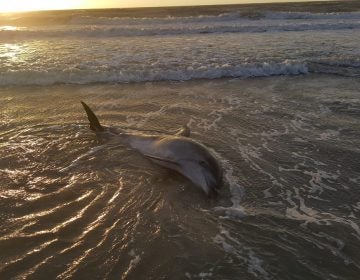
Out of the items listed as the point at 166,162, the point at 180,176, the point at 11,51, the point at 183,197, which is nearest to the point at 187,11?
the point at 11,51

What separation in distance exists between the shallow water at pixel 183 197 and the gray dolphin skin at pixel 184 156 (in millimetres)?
152

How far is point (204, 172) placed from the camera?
20.1ft

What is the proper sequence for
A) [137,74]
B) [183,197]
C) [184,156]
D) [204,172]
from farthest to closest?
[137,74] → [184,156] → [204,172] → [183,197]

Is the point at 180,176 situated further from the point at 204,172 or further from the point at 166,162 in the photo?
the point at 204,172

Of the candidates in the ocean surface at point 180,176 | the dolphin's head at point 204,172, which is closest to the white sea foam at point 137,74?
the ocean surface at point 180,176

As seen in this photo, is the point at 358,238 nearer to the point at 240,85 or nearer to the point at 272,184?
the point at 272,184

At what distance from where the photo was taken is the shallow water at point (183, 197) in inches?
179

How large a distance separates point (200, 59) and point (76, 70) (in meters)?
4.63

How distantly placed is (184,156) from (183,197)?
2.60ft

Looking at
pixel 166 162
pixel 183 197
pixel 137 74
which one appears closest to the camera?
pixel 183 197

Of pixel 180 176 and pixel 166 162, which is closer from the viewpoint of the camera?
pixel 180 176

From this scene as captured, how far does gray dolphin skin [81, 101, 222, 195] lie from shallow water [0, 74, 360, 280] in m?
0.15

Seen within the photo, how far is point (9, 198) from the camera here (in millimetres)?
5840

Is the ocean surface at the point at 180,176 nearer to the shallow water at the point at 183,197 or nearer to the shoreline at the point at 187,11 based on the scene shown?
the shallow water at the point at 183,197
